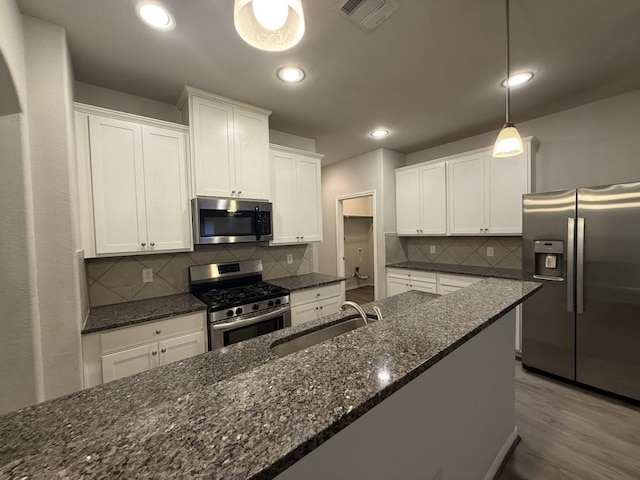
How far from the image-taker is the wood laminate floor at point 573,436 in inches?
64.4

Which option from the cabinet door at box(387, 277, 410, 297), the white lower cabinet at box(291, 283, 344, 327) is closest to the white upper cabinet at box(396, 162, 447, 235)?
the cabinet door at box(387, 277, 410, 297)

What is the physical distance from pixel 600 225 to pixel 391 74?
6.96 feet

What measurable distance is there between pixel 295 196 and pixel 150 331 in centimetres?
186

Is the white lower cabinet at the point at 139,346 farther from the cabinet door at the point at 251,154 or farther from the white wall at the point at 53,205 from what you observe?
the cabinet door at the point at 251,154

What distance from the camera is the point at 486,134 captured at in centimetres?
345

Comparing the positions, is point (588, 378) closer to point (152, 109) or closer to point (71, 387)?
point (71, 387)

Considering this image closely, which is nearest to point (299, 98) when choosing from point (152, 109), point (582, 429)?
point (152, 109)

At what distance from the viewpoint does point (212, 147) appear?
2402 mm

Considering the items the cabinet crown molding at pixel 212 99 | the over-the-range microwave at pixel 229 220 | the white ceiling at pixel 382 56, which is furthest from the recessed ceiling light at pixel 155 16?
the over-the-range microwave at pixel 229 220

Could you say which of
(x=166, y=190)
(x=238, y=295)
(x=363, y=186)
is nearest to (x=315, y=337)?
(x=238, y=295)

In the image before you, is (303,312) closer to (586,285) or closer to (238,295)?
(238,295)

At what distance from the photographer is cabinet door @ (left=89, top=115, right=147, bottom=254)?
198 centimetres

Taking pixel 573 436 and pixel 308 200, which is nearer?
pixel 573 436

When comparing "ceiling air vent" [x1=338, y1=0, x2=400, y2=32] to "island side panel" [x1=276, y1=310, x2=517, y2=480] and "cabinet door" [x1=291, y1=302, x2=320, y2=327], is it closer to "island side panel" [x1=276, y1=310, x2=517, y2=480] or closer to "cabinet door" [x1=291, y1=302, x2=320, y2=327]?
"island side panel" [x1=276, y1=310, x2=517, y2=480]
